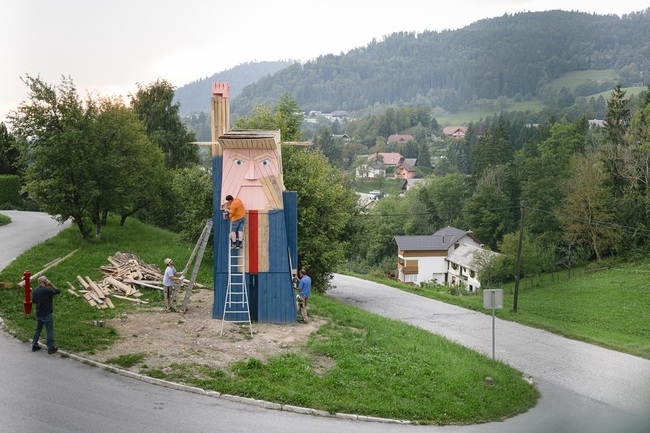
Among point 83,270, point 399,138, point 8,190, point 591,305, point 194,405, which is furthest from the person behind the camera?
point 399,138

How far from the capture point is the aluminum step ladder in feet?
55.9

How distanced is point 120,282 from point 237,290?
5.80 meters

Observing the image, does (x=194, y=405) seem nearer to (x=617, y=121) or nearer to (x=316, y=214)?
(x=316, y=214)

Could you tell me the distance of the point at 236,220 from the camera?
16.9 metres

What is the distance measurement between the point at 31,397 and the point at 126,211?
22.6 meters

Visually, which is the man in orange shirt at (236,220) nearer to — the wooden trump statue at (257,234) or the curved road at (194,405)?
the wooden trump statue at (257,234)

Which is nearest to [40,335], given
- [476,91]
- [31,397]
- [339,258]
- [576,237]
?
[31,397]

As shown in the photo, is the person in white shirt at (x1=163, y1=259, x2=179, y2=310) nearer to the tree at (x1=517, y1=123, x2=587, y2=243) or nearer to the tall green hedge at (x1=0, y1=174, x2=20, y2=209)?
the tall green hedge at (x1=0, y1=174, x2=20, y2=209)

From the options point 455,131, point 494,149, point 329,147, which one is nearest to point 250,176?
point 494,149

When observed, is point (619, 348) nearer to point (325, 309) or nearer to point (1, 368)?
point (325, 309)

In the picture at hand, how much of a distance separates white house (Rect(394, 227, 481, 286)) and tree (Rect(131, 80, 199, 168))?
25717mm

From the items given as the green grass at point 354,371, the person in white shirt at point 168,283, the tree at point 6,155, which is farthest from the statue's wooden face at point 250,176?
the tree at point 6,155

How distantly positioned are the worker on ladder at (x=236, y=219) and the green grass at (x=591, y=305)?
13875 millimetres

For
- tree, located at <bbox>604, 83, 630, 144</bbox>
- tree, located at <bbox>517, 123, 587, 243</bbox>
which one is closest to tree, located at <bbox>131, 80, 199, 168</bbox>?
tree, located at <bbox>517, 123, 587, 243</bbox>
